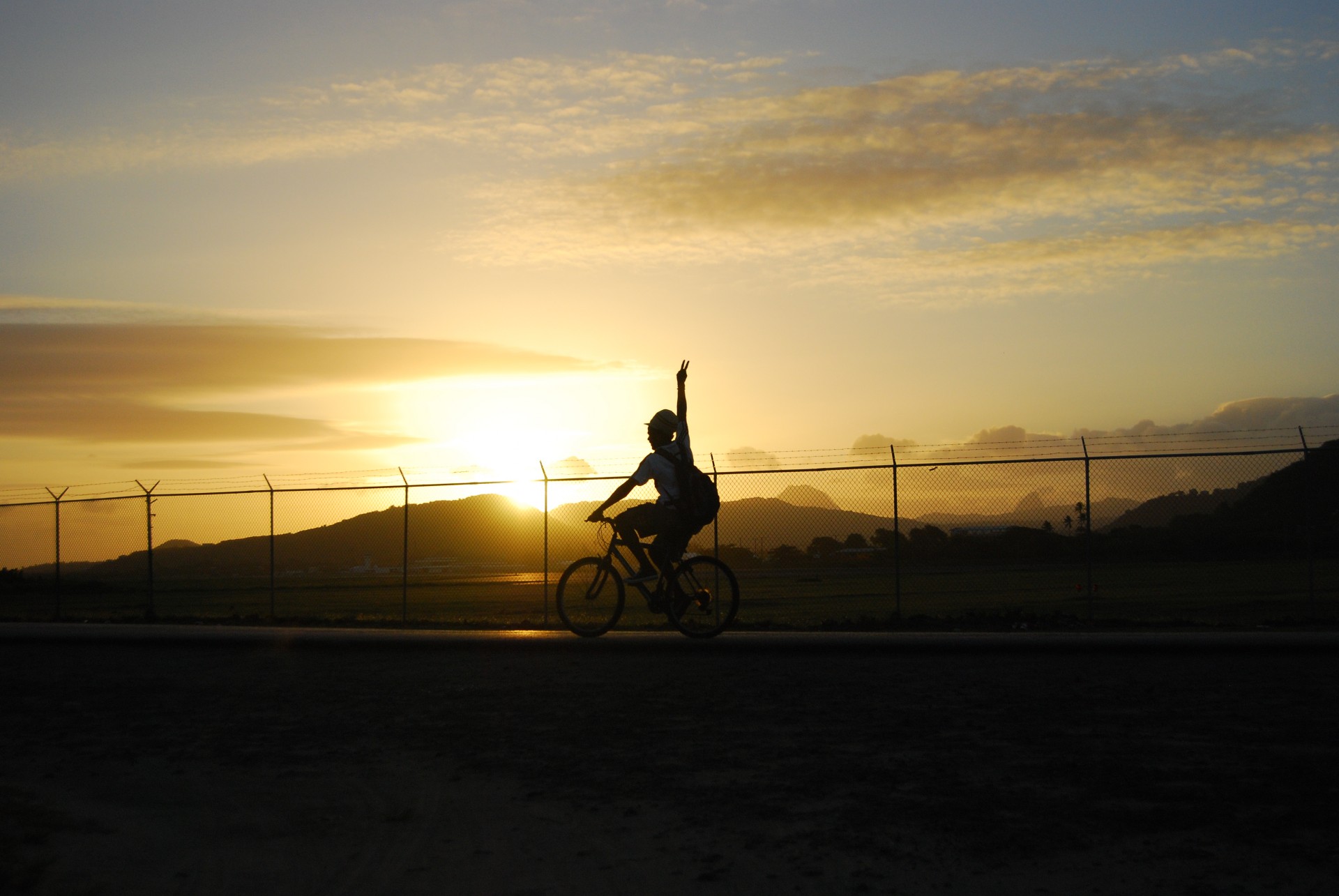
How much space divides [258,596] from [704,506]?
34484mm

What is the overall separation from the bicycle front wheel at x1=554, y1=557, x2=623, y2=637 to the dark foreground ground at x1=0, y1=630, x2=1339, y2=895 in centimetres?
53

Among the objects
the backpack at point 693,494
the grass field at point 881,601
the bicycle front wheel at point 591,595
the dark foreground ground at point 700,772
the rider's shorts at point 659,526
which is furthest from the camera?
the grass field at point 881,601

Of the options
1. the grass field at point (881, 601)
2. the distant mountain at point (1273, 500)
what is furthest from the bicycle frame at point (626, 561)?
the distant mountain at point (1273, 500)

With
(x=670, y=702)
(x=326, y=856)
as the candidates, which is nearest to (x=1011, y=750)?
(x=670, y=702)

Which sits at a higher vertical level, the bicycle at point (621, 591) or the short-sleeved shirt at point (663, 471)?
the short-sleeved shirt at point (663, 471)

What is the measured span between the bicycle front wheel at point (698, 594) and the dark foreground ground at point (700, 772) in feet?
1.41

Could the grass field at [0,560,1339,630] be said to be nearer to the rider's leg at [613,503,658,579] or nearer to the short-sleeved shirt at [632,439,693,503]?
the rider's leg at [613,503,658,579]

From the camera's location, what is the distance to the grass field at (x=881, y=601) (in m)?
17.0

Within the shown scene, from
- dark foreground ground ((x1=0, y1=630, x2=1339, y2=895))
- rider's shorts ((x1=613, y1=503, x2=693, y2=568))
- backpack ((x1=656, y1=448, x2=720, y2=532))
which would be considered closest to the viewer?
dark foreground ground ((x1=0, y1=630, x2=1339, y2=895))

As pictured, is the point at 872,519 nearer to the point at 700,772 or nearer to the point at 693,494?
the point at 693,494

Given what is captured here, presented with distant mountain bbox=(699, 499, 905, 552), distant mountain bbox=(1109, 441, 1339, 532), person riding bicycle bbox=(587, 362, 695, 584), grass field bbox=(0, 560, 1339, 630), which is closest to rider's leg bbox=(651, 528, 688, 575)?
person riding bicycle bbox=(587, 362, 695, 584)

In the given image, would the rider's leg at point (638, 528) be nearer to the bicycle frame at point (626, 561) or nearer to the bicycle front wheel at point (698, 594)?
the bicycle frame at point (626, 561)

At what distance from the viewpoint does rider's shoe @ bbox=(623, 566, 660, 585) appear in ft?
34.0

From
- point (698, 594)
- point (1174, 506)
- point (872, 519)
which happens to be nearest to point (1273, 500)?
point (1174, 506)
